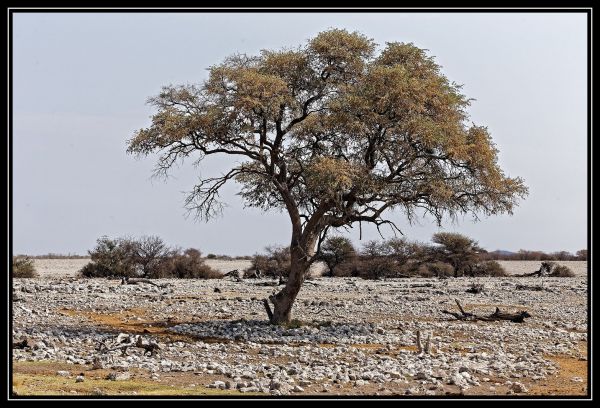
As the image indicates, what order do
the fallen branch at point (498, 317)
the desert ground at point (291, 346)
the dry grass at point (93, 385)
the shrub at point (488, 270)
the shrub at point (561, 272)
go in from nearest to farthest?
the dry grass at point (93, 385)
the desert ground at point (291, 346)
the fallen branch at point (498, 317)
the shrub at point (561, 272)
the shrub at point (488, 270)

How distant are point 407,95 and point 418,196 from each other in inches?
119

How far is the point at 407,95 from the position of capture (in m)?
20.7

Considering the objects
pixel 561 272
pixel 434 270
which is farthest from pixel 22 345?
pixel 561 272

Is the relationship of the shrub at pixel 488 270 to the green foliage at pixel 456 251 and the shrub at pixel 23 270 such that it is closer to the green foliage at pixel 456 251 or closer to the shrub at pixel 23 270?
the green foliage at pixel 456 251

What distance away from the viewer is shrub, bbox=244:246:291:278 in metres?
53.8

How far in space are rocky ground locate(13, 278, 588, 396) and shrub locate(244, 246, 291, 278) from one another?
60.4 feet

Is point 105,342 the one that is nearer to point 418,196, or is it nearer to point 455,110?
point 418,196

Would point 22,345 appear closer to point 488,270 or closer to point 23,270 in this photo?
point 23,270

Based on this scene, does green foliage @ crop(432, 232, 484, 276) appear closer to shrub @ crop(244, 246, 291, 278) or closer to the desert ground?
shrub @ crop(244, 246, 291, 278)

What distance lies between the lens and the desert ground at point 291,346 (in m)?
14.3

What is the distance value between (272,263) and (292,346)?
118 ft

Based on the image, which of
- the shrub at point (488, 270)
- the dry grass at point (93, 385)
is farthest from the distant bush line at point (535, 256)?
the dry grass at point (93, 385)

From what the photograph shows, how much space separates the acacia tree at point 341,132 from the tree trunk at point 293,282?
3 cm

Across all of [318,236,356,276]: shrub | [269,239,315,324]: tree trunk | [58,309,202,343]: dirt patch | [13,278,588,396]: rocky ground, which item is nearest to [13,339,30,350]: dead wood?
[13,278,588,396]: rocky ground
